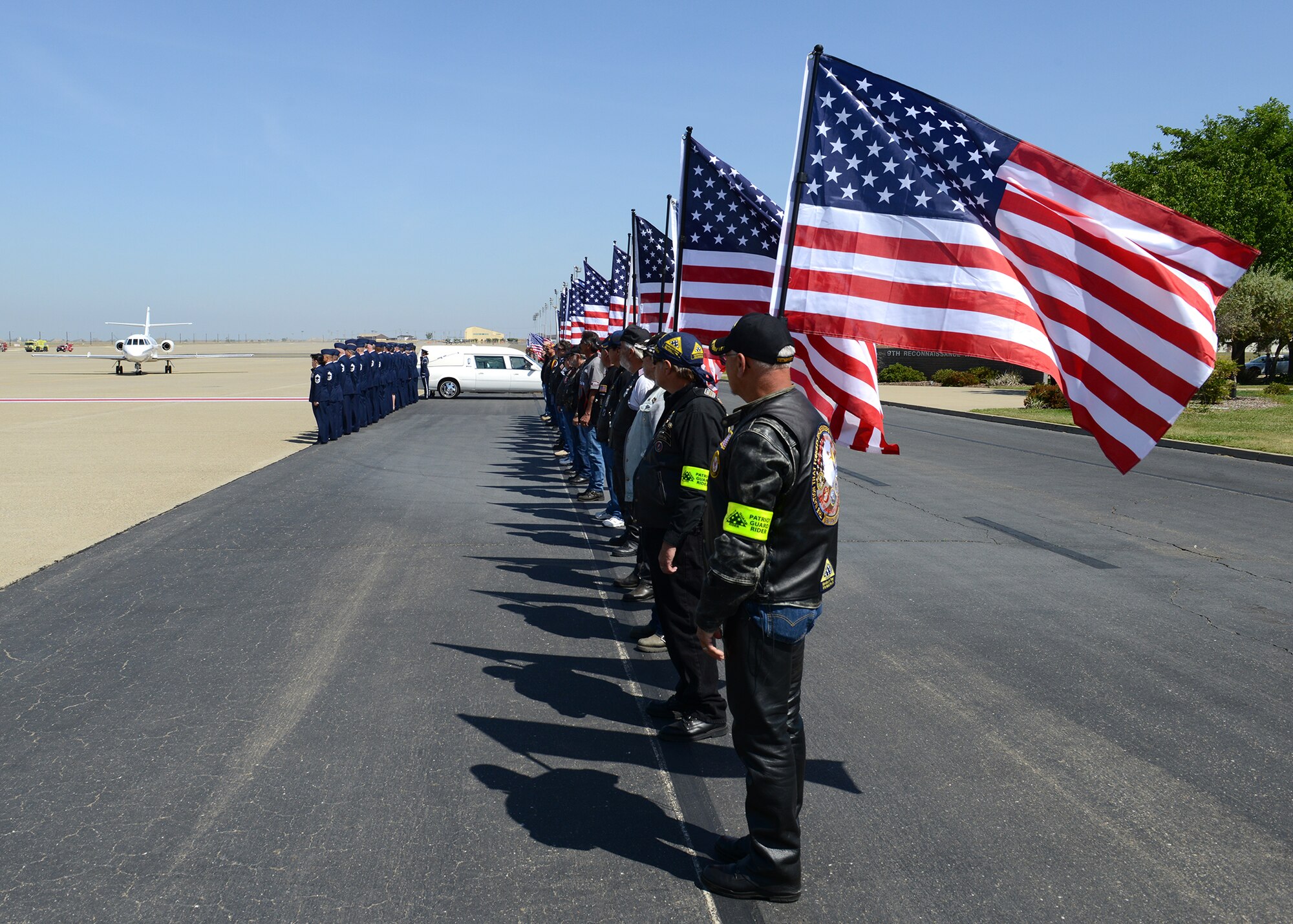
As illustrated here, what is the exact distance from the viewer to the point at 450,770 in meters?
4.26

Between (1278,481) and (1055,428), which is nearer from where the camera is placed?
(1278,481)

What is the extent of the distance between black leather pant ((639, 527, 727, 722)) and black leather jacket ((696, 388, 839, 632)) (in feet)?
4.93

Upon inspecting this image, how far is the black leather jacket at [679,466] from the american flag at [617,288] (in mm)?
15233

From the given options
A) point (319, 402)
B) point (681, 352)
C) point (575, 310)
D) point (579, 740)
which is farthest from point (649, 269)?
point (575, 310)

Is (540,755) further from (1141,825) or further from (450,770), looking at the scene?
(1141,825)

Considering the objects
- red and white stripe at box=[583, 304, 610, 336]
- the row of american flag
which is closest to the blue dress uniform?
red and white stripe at box=[583, 304, 610, 336]

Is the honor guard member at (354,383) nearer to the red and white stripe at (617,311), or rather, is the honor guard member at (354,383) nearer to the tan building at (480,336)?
the red and white stripe at (617,311)

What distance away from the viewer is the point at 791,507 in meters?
3.31

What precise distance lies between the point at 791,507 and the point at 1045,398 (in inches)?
1130

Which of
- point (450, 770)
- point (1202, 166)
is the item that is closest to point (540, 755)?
point (450, 770)

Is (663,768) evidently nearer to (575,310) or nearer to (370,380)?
(370,380)

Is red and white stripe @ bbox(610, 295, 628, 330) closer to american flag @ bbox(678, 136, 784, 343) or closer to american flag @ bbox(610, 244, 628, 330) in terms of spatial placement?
american flag @ bbox(610, 244, 628, 330)

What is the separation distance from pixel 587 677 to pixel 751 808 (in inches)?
91.1

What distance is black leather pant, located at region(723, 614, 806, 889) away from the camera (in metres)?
3.31
